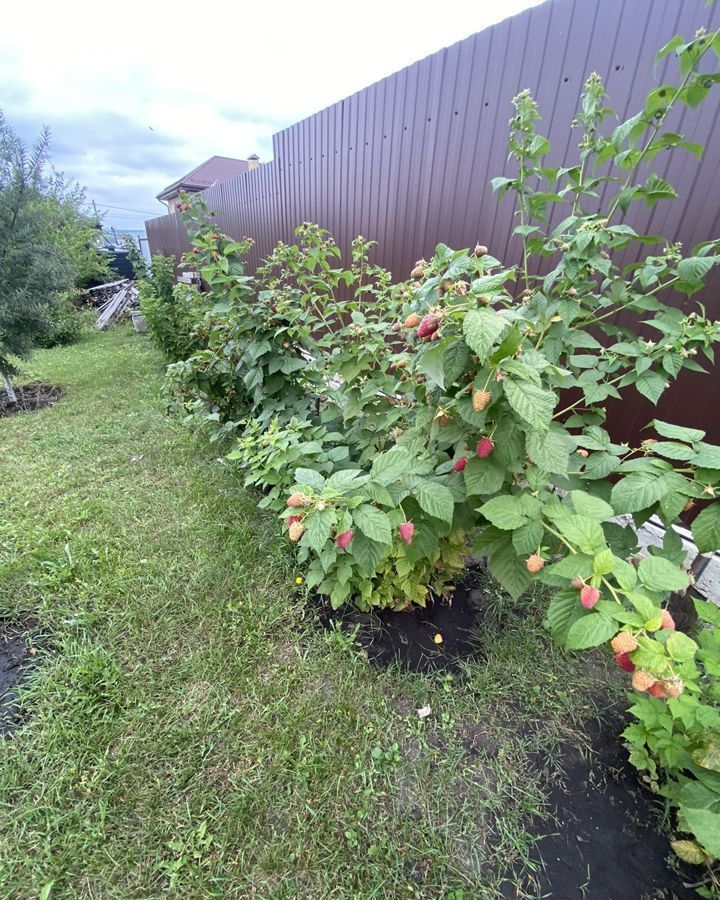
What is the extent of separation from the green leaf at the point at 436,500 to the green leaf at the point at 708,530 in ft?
1.78

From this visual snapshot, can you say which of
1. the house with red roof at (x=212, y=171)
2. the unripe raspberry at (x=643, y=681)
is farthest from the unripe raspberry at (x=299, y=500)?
the house with red roof at (x=212, y=171)

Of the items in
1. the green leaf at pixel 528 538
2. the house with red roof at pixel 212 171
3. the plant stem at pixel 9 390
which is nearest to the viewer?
the green leaf at pixel 528 538

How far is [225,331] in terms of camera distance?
2.55m

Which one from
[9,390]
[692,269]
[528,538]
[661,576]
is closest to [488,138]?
[692,269]

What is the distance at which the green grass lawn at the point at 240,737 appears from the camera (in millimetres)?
1104

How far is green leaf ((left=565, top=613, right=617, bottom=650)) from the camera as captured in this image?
2.45ft

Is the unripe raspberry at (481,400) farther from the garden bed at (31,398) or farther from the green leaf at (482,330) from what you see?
the garden bed at (31,398)

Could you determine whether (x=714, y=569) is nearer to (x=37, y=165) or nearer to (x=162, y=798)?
(x=162, y=798)

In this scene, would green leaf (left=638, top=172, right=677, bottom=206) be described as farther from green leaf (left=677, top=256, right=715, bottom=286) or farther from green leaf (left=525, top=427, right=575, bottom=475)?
green leaf (left=525, top=427, right=575, bottom=475)

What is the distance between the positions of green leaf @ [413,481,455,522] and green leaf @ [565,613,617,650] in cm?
38

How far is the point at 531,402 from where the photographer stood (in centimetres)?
79

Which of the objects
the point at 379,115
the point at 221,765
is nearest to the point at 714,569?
the point at 221,765

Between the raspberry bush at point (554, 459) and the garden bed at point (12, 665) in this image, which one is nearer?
the raspberry bush at point (554, 459)

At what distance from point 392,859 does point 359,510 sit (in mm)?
996
